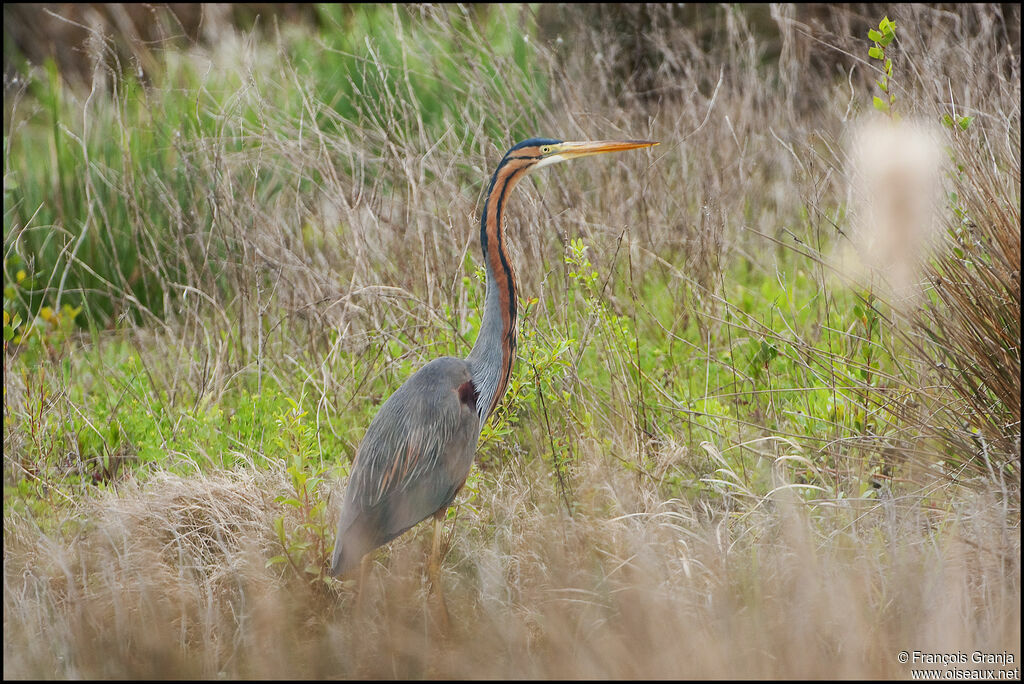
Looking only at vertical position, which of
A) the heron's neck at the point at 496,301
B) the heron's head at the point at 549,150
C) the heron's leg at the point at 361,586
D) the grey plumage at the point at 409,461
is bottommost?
the heron's leg at the point at 361,586

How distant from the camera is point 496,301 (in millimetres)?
2803

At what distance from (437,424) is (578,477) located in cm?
69

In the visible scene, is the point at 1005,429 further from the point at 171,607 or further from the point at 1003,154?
the point at 171,607

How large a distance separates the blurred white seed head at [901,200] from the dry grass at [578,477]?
71 millimetres

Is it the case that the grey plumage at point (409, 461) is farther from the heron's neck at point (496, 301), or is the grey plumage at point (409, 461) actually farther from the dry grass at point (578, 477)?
the dry grass at point (578, 477)

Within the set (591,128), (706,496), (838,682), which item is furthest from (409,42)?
(838,682)

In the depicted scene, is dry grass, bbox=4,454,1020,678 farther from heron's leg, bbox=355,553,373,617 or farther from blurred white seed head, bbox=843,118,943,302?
blurred white seed head, bbox=843,118,943,302

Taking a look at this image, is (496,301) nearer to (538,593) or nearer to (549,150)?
(549,150)

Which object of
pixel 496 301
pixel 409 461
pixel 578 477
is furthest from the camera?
pixel 578 477

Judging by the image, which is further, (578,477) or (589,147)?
(578,477)

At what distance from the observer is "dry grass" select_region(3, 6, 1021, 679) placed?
103 inches

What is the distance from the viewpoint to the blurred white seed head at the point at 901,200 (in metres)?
2.72

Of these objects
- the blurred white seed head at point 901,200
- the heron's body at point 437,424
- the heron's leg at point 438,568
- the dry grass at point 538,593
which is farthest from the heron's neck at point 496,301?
the blurred white seed head at point 901,200

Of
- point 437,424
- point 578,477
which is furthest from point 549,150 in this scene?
point 578,477
